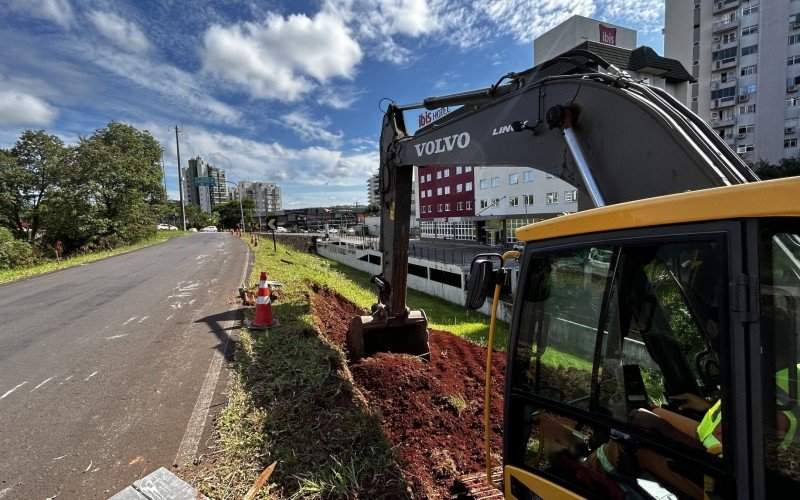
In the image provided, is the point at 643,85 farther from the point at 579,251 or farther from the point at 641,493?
the point at 641,493

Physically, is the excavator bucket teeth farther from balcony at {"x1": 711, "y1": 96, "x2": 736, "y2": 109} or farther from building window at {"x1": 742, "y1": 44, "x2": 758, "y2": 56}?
building window at {"x1": 742, "y1": 44, "x2": 758, "y2": 56}

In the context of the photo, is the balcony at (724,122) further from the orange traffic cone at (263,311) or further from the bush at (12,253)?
the bush at (12,253)

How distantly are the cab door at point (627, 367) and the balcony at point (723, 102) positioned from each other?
2073 inches

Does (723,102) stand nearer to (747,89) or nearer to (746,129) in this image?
(747,89)

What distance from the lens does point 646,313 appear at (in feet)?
5.86

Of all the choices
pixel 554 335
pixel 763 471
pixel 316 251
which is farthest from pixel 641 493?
pixel 316 251

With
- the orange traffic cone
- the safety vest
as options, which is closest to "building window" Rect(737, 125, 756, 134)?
the orange traffic cone

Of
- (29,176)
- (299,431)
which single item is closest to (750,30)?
(299,431)

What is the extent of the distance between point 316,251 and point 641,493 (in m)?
42.5

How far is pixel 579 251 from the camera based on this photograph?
1.97 m

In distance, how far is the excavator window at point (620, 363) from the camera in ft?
5.00

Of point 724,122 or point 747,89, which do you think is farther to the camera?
point 724,122

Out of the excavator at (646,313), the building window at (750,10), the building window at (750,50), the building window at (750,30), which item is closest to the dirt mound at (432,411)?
the excavator at (646,313)

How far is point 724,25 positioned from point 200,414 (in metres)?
55.9
